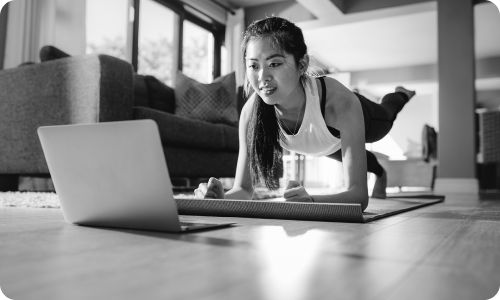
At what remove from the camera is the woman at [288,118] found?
1288 mm

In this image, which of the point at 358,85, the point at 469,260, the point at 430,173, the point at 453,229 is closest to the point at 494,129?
the point at 430,173

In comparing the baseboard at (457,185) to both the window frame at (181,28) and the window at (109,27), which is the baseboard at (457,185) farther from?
the window at (109,27)

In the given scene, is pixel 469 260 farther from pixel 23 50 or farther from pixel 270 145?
pixel 23 50

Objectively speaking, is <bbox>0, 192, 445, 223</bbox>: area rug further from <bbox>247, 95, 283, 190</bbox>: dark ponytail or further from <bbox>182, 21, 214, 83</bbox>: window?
<bbox>182, 21, 214, 83</bbox>: window

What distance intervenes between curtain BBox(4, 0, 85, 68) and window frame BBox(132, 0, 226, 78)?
2.85 ft

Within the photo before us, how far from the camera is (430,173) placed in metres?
5.21

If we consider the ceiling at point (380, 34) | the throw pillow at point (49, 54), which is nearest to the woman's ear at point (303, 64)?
the throw pillow at point (49, 54)

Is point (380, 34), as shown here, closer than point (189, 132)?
No

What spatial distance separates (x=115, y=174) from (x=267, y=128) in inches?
30.1

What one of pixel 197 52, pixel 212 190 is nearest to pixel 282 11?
pixel 197 52

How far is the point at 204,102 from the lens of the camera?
3.55m

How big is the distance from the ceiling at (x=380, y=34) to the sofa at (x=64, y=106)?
2870mm

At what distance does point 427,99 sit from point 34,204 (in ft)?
34.3

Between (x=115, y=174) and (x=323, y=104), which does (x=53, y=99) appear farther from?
(x=115, y=174)
